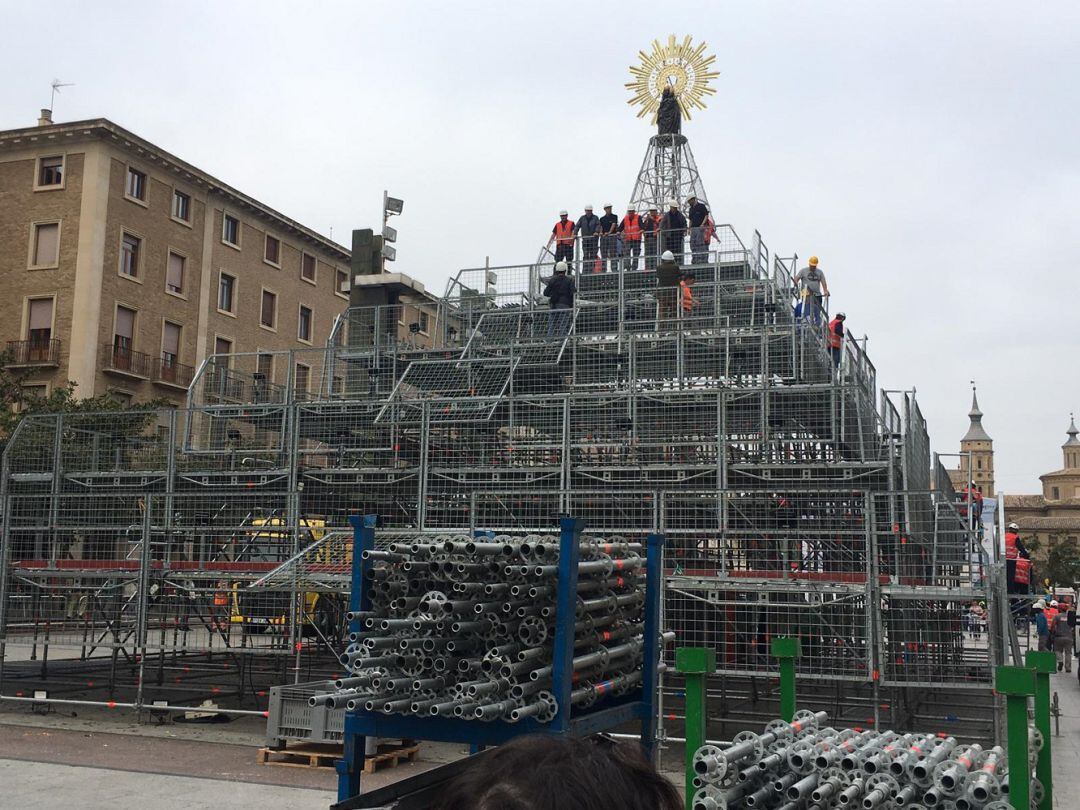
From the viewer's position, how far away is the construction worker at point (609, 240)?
24797mm

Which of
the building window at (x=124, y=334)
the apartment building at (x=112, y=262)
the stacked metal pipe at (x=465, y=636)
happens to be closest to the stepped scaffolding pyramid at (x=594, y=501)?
the stacked metal pipe at (x=465, y=636)

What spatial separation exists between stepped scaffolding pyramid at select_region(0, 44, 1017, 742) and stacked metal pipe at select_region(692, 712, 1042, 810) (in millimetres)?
6227

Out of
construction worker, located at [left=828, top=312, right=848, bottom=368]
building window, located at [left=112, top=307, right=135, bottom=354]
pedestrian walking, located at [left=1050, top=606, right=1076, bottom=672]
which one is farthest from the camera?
building window, located at [left=112, top=307, right=135, bottom=354]

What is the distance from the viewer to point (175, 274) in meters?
46.8

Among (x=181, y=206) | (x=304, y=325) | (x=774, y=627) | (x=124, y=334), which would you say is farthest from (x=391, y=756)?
(x=304, y=325)

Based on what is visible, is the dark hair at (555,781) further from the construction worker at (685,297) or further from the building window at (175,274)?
the building window at (175,274)

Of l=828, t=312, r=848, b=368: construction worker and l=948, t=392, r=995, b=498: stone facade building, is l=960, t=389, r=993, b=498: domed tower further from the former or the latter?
l=828, t=312, r=848, b=368: construction worker

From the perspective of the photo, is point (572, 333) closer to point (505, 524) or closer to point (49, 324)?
point (505, 524)

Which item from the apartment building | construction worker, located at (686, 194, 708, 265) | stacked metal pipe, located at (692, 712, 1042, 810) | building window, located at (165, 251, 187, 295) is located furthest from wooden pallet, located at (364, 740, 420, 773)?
building window, located at (165, 251, 187, 295)

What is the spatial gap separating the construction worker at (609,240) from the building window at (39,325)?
83.6ft

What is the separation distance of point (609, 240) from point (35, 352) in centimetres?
2630

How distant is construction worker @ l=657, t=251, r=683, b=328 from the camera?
2089 centimetres

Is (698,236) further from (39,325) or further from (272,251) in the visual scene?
(272,251)

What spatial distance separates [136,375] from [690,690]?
40.5 metres
